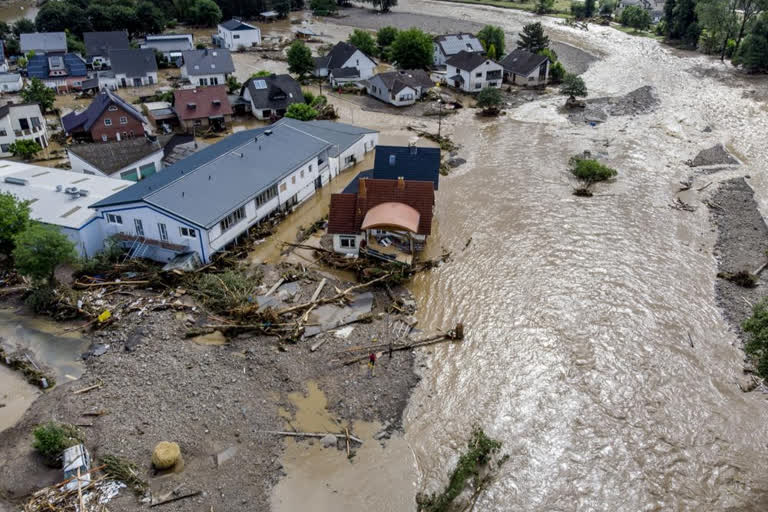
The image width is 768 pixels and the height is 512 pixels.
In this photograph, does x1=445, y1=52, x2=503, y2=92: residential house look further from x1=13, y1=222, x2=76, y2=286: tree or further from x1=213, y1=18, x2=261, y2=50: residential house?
x1=13, y1=222, x2=76, y2=286: tree

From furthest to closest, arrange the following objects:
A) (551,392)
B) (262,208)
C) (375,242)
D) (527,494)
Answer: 1. (262,208)
2. (375,242)
3. (551,392)
4. (527,494)

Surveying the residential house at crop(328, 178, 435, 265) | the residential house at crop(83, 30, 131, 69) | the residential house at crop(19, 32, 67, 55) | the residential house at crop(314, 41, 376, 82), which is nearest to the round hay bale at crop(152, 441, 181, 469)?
the residential house at crop(328, 178, 435, 265)

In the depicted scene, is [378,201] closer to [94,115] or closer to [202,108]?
[202,108]

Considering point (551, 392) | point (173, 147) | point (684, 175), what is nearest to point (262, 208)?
point (173, 147)

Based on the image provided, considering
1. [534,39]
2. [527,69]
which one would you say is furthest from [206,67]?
[534,39]

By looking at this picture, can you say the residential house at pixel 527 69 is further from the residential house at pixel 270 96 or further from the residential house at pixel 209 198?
the residential house at pixel 209 198

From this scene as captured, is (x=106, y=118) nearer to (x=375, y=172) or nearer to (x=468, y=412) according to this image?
(x=375, y=172)
